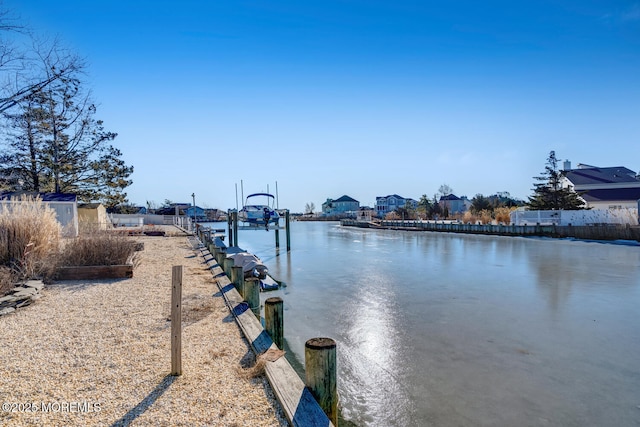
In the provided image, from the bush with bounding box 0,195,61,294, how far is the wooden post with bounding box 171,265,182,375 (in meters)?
5.02

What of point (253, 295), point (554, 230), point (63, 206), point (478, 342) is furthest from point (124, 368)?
point (554, 230)

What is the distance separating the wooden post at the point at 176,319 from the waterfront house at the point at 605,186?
117 ft

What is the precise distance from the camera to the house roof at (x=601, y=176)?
3678 centimetres

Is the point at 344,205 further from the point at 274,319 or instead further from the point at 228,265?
the point at 274,319

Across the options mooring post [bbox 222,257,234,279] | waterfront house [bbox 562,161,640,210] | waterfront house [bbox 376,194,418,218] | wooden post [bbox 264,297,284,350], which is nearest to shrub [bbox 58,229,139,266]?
mooring post [bbox 222,257,234,279]

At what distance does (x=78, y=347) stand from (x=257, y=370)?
7.12 feet

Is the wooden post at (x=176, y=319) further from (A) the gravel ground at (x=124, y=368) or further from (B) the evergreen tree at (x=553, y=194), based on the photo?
(B) the evergreen tree at (x=553, y=194)

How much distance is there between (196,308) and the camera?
5.88 m

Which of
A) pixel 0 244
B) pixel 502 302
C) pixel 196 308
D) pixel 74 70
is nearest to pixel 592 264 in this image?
pixel 502 302

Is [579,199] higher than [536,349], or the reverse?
[579,199]

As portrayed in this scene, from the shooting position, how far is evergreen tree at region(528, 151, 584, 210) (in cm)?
3059

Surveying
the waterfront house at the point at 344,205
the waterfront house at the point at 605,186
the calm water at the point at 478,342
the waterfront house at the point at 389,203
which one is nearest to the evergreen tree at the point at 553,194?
the waterfront house at the point at 605,186

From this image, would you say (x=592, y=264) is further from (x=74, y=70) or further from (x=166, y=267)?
(x=74, y=70)

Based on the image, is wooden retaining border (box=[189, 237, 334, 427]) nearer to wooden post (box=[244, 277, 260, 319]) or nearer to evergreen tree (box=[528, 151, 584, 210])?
wooden post (box=[244, 277, 260, 319])
